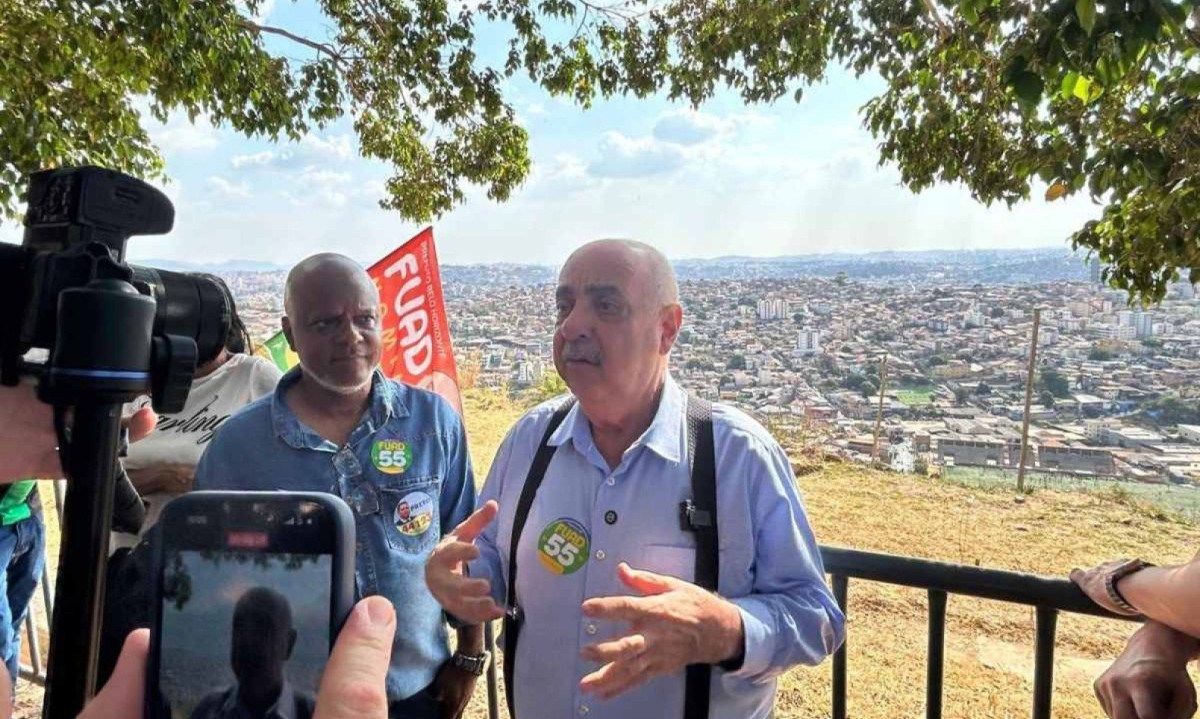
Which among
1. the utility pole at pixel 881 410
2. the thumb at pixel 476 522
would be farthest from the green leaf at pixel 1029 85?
the utility pole at pixel 881 410

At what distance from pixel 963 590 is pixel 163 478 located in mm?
2241

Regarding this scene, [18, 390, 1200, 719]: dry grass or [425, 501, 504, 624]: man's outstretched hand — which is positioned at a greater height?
[425, 501, 504, 624]: man's outstretched hand

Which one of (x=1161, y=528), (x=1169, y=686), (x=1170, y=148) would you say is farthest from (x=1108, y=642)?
(x=1169, y=686)

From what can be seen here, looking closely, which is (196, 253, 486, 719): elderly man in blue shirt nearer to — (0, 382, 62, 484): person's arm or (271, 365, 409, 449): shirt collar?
(271, 365, 409, 449): shirt collar

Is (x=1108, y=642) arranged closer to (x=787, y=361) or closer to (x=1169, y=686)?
(x=1169, y=686)

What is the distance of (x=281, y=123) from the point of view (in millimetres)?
5594

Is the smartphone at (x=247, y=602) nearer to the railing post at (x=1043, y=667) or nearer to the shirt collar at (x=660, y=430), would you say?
the shirt collar at (x=660, y=430)

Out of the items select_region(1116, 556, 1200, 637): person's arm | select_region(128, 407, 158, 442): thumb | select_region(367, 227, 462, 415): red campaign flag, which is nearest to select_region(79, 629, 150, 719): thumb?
select_region(128, 407, 158, 442): thumb

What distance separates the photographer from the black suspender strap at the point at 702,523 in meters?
1.56

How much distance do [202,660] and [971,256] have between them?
2456cm

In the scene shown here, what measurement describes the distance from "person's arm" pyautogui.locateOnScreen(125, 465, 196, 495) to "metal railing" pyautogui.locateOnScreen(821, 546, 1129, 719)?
188 cm

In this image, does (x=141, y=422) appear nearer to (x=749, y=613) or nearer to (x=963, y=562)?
(x=749, y=613)

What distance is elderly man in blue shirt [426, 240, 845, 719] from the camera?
1.48 meters

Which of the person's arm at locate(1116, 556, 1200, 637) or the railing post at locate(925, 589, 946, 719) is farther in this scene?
the railing post at locate(925, 589, 946, 719)
